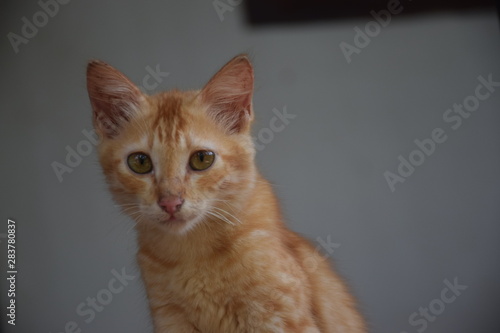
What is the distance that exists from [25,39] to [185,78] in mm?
412

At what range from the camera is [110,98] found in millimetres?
847

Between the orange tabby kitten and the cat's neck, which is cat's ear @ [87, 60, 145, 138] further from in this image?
the cat's neck

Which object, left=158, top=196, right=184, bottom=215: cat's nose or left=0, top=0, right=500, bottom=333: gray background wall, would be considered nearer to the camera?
left=158, top=196, right=184, bottom=215: cat's nose

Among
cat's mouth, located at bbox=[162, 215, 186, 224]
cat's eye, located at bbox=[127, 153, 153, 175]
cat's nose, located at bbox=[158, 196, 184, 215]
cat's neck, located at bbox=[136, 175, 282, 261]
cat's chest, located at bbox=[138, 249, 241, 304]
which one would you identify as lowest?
cat's chest, located at bbox=[138, 249, 241, 304]

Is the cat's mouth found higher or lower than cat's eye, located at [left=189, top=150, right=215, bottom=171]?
lower

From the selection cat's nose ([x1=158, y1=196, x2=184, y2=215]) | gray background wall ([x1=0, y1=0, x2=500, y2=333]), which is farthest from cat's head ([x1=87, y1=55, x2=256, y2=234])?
gray background wall ([x1=0, y1=0, x2=500, y2=333])

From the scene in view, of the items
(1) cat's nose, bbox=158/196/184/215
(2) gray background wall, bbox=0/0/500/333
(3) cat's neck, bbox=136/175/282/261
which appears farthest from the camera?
(2) gray background wall, bbox=0/0/500/333

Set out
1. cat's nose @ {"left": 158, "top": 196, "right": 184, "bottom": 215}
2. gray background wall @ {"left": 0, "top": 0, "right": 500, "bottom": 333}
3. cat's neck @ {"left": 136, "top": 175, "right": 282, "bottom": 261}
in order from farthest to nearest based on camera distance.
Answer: gray background wall @ {"left": 0, "top": 0, "right": 500, "bottom": 333}
cat's neck @ {"left": 136, "top": 175, "right": 282, "bottom": 261}
cat's nose @ {"left": 158, "top": 196, "right": 184, "bottom": 215}

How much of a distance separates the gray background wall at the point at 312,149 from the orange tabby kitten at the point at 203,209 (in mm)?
337

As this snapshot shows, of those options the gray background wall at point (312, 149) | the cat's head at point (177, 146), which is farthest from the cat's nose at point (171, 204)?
the gray background wall at point (312, 149)

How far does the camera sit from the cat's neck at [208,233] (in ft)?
2.75

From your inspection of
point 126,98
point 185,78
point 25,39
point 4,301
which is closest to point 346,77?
point 185,78

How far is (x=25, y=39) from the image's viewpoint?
1.23 metres

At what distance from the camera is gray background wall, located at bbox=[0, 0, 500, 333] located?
1194mm
